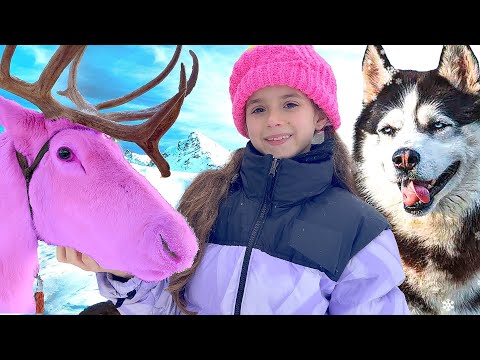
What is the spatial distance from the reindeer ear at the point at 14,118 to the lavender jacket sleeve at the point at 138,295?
13.7 inches

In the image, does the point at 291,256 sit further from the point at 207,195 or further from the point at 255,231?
the point at 207,195

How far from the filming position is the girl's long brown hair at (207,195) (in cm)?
119

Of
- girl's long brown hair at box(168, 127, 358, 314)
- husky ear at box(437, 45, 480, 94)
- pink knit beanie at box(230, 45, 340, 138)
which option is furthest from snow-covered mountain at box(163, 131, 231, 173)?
husky ear at box(437, 45, 480, 94)

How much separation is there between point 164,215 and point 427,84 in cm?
90

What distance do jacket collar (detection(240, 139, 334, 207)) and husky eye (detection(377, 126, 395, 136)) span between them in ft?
0.98

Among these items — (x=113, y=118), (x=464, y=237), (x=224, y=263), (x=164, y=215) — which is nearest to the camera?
(x=164, y=215)

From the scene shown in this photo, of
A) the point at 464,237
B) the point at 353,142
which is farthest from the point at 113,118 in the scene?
the point at 464,237

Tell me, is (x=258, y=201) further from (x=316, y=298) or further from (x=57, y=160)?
(x=57, y=160)

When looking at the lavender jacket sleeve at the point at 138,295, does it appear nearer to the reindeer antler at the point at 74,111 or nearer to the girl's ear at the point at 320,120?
the reindeer antler at the point at 74,111

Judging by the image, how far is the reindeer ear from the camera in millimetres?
991

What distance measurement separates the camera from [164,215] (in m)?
0.89

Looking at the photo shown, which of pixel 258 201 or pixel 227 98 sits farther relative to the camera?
pixel 227 98

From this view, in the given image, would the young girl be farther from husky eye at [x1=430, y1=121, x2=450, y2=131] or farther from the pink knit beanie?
husky eye at [x1=430, y1=121, x2=450, y2=131]
